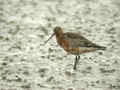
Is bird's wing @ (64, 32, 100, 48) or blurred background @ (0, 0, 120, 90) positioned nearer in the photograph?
blurred background @ (0, 0, 120, 90)

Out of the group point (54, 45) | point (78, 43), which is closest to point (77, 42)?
point (78, 43)

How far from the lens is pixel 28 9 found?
7.96 meters

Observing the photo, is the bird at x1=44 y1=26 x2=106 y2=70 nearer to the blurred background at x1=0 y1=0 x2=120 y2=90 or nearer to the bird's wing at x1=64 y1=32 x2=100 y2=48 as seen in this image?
the bird's wing at x1=64 y1=32 x2=100 y2=48

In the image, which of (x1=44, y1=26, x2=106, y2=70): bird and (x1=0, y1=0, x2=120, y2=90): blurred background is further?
(x1=44, y1=26, x2=106, y2=70): bird

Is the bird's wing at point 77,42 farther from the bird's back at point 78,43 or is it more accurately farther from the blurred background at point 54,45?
the blurred background at point 54,45

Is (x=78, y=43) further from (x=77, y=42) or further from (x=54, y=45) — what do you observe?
(x=54, y=45)

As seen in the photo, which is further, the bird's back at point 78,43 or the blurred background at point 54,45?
the bird's back at point 78,43

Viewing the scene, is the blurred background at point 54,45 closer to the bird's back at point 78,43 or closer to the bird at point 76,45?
the bird at point 76,45

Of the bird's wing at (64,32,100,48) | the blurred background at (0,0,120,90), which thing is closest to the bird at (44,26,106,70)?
the bird's wing at (64,32,100,48)

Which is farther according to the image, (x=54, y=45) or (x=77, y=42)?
(x=54, y=45)

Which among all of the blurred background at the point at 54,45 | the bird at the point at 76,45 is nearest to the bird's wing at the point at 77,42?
the bird at the point at 76,45

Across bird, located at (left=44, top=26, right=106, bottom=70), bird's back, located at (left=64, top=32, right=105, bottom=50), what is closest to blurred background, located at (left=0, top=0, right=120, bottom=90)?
bird, located at (left=44, top=26, right=106, bottom=70)

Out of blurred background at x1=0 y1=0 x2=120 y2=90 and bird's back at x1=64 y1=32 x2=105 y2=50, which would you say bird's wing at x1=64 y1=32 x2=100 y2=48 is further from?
blurred background at x1=0 y1=0 x2=120 y2=90

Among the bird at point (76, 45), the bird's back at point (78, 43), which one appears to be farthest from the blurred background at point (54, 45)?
the bird's back at point (78, 43)
